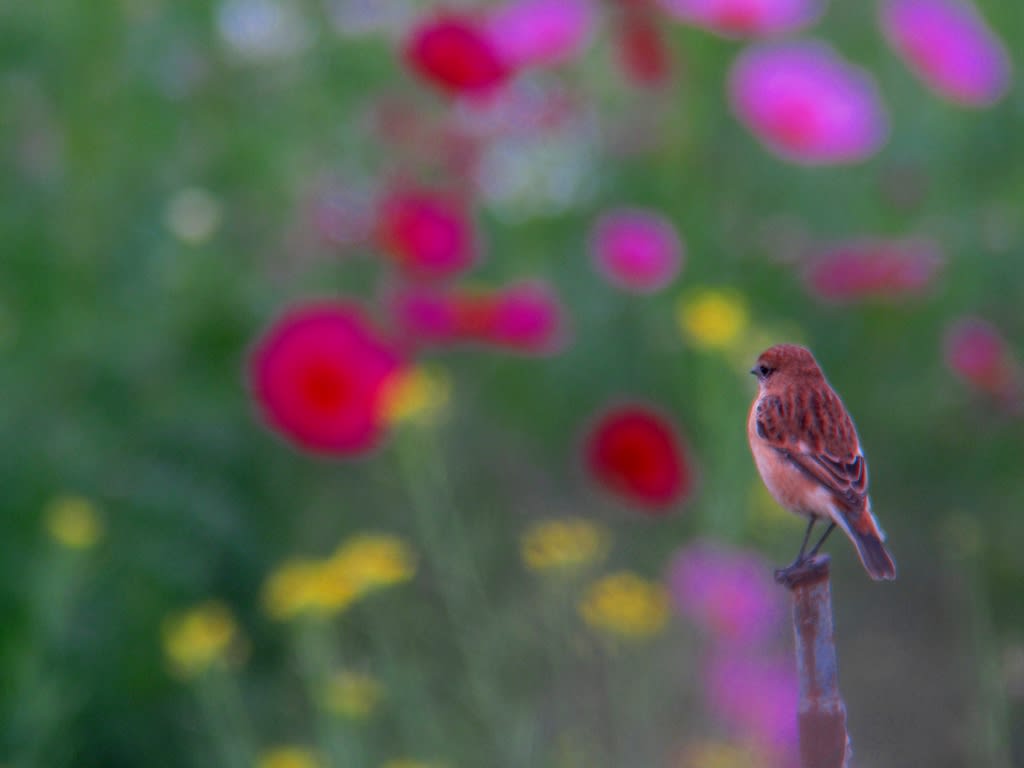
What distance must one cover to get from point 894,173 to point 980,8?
1474 millimetres

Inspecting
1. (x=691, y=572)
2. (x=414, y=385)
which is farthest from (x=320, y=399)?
(x=691, y=572)

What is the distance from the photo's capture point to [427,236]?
2197 millimetres

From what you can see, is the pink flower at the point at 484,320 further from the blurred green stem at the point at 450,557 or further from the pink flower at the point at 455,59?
the pink flower at the point at 455,59

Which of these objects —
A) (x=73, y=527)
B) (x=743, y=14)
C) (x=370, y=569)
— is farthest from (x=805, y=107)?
(x=73, y=527)

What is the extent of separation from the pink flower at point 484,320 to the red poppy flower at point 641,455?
18cm

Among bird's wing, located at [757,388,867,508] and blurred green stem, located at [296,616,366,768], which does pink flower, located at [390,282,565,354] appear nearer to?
blurred green stem, located at [296,616,366,768]

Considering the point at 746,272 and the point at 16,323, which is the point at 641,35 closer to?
the point at 746,272

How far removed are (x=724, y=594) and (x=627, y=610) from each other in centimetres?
17

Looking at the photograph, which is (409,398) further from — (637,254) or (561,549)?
(637,254)

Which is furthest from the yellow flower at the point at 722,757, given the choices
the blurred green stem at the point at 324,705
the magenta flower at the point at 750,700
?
the blurred green stem at the point at 324,705

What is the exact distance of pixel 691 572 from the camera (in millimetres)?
1975

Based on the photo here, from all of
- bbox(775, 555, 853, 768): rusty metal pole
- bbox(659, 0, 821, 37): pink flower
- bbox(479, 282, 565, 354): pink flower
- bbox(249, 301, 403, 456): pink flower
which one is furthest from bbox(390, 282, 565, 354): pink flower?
bbox(775, 555, 853, 768): rusty metal pole

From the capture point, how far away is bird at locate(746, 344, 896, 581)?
563 millimetres

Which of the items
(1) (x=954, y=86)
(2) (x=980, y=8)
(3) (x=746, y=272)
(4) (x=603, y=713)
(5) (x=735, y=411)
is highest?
(2) (x=980, y=8)
